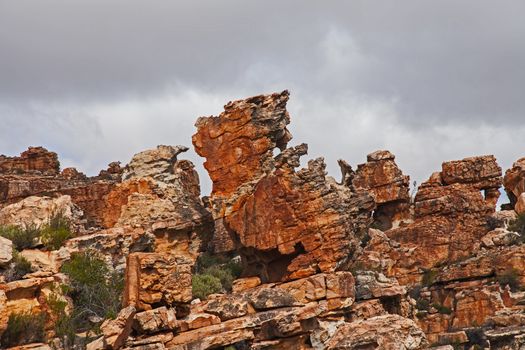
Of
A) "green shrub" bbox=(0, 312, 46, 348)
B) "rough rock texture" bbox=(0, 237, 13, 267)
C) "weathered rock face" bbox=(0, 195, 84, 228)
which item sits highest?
"weathered rock face" bbox=(0, 195, 84, 228)

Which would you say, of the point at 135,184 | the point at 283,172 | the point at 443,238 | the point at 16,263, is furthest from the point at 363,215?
the point at 443,238

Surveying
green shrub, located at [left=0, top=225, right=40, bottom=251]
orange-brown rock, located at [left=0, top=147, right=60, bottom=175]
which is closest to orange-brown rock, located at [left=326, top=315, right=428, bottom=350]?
green shrub, located at [left=0, top=225, right=40, bottom=251]

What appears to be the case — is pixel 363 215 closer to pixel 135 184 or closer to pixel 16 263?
pixel 135 184

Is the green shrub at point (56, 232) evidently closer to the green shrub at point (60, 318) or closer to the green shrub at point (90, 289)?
the green shrub at point (90, 289)

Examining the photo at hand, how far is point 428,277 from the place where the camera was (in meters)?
44.5

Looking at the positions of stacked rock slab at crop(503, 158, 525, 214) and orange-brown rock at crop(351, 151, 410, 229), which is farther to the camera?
orange-brown rock at crop(351, 151, 410, 229)

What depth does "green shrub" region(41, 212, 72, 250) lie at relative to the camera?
2339 centimetres

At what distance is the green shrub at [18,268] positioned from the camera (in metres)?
20.9

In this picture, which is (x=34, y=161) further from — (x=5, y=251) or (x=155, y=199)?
(x=5, y=251)

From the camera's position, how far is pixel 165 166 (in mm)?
28453

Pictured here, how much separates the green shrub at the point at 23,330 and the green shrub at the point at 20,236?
10.00 feet

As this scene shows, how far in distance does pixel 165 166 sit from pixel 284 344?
1031cm

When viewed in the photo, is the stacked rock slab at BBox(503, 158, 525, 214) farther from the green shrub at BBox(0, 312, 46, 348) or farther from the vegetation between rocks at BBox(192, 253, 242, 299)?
the green shrub at BBox(0, 312, 46, 348)

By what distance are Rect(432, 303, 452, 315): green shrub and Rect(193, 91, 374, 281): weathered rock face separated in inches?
572
